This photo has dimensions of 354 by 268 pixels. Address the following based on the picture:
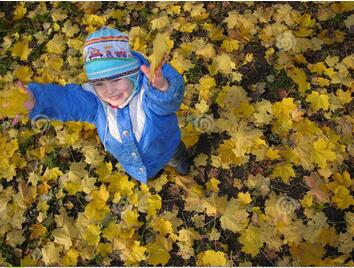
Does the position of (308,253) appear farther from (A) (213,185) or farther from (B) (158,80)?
(B) (158,80)

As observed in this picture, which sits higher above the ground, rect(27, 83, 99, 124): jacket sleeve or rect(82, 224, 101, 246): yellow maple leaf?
rect(27, 83, 99, 124): jacket sleeve

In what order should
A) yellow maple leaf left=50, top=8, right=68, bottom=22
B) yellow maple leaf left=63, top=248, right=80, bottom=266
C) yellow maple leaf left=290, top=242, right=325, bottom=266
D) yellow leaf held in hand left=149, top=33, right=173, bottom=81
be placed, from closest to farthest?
yellow leaf held in hand left=149, top=33, right=173, bottom=81 → yellow maple leaf left=290, top=242, right=325, bottom=266 → yellow maple leaf left=63, top=248, right=80, bottom=266 → yellow maple leaf left=50, top=8, right=68, bottom=22

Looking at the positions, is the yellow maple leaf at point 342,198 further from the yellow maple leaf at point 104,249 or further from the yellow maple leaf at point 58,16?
the yellow maple leaf at point 58,16

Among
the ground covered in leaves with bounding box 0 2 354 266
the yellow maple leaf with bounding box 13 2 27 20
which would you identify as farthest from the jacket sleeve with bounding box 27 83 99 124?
the yellow maple leaf with bounding box 13 2 27 20

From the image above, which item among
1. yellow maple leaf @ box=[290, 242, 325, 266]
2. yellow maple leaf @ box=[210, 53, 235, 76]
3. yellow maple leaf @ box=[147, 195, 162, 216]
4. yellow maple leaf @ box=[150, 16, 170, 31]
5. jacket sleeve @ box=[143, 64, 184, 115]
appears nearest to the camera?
jacket sleeve @ box=[143, 64, 184, 115]

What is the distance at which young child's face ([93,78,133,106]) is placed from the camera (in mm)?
2291

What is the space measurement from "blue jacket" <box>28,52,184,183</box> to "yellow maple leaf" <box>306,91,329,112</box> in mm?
1407

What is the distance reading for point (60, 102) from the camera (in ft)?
7.95

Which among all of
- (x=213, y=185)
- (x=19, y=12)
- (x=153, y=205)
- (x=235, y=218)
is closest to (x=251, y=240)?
(x=235, y=218)

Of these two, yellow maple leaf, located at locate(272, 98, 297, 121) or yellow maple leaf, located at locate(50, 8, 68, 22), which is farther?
yellow maple leaf, located at locate(50, 8, 68, 22)

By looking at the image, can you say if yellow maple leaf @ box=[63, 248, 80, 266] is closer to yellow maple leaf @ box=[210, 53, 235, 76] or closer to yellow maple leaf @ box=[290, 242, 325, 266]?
yellow maple leaf @ box=[290, 242, 325, 266]

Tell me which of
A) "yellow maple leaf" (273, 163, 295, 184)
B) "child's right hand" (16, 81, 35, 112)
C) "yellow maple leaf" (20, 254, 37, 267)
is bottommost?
"yellow maple leaf" (20, 254, 37, 267)

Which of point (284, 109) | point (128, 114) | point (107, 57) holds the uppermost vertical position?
point (107, 57)

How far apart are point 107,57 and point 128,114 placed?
41 centimetres
